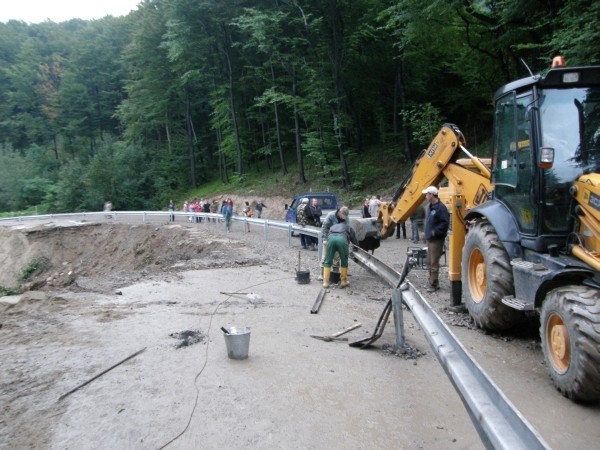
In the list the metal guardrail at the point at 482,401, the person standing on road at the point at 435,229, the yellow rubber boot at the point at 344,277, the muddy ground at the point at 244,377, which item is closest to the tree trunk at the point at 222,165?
the muddy ground at the point at 244,377

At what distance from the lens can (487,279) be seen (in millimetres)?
6629

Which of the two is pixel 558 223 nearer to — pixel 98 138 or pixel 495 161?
pixel 495 161

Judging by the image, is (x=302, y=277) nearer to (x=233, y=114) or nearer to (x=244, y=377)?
(x=244, y=377)

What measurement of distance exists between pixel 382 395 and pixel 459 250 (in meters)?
4.18

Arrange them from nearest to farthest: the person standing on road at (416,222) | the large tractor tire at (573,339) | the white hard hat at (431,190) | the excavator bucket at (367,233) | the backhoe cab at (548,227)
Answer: the large tractor tire at (573,339) < the backhoe cab at (548,227) < the white hard hat at (431,190) < the excavator bucket at (367,233) < the person standing on road at (416,222)

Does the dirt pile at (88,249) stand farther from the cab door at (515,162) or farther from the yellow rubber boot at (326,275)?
the cab door at (515,162)

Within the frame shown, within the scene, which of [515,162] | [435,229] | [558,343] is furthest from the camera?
[435,229]

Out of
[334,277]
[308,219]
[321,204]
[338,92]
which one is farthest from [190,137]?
[334,277]

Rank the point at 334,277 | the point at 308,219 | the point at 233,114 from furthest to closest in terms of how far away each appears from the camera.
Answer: the point at 233,114 → the point at 308,219 → the point at 334,277

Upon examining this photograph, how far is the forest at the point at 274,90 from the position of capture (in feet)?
65.6

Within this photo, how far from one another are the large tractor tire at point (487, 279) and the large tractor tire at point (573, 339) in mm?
1200

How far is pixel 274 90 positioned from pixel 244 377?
98.2 ft

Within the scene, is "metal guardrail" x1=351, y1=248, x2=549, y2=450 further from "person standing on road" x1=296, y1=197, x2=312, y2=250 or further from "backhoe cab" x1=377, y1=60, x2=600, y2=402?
"person standing on road" x1=296, y1=197, x2=312, y2=250

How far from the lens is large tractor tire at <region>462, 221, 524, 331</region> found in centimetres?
643
